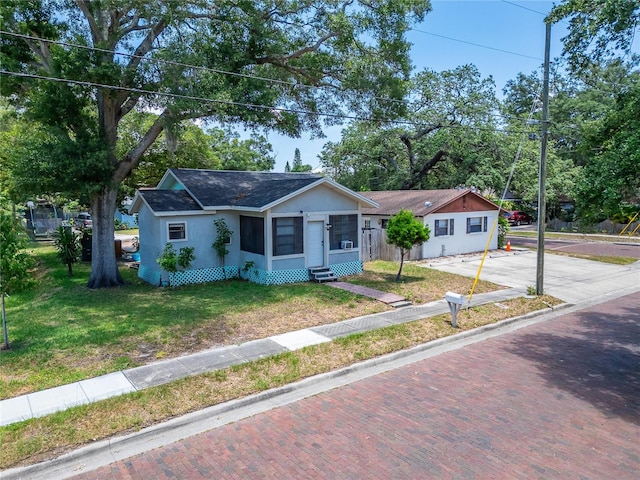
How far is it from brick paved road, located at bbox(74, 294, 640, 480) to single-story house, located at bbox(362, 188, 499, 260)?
1359cm

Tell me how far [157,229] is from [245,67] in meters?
6.60

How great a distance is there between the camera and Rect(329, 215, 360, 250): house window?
1657 centimetres

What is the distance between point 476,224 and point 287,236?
541 inches

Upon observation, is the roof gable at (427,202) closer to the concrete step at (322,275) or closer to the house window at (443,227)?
the house window at (443,227)

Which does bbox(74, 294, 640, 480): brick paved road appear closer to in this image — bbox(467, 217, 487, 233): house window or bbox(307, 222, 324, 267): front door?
bbox(307, 222, 324, 267): front door

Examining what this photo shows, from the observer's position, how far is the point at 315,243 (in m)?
16.2

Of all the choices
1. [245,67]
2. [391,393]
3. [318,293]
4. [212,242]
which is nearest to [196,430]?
[391,393]

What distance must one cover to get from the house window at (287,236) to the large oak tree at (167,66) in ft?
11.8

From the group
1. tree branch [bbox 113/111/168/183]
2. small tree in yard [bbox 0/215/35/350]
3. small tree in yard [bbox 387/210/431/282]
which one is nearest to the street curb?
small tree in yard [bbox 0/215/35/350]

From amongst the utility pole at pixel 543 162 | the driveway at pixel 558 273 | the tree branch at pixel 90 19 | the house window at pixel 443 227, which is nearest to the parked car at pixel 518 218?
the driveway at pixel 558 273

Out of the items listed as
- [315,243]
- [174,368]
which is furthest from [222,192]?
[174,368]

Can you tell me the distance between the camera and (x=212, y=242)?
640 inches

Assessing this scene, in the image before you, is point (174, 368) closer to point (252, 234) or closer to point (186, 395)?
point (186, 395)

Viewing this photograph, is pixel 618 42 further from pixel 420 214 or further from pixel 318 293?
pixel 420 214
